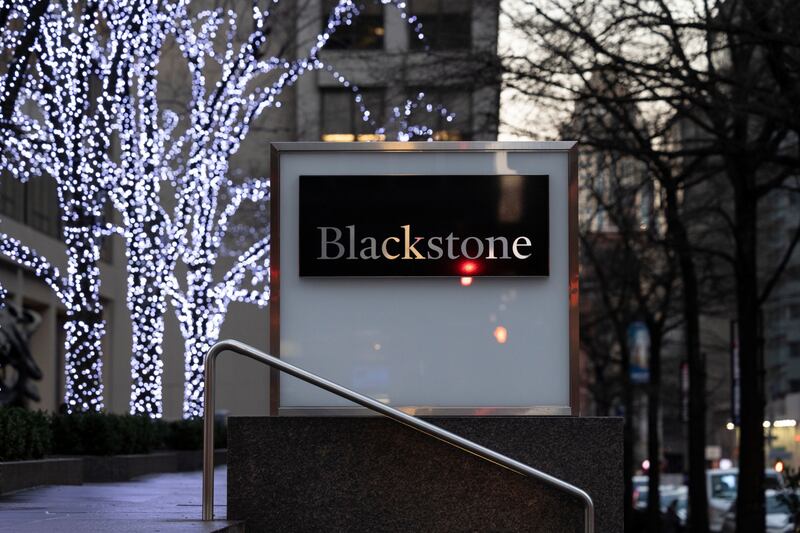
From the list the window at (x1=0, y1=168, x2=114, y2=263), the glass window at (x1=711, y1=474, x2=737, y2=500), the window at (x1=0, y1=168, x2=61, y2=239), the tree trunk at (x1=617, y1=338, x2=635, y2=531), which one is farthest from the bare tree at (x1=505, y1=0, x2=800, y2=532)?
the window at (x1=0, y1=168, x2=61, y2=239)

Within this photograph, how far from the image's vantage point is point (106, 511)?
9.22 m

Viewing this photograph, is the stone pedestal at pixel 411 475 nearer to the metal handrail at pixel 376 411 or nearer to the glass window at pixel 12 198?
the metal handrail at pixel 376 411

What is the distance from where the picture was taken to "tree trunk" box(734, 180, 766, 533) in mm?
22797

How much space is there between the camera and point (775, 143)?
74.3ft

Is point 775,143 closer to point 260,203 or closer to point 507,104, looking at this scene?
point 507,104

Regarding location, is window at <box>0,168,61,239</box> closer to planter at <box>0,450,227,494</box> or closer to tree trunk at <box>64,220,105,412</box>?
planter at <box>0,450,227,494</box>

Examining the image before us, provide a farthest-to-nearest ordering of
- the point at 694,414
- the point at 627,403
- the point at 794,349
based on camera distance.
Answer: the point at 794,349, the point at 627,403, the point at 694,414

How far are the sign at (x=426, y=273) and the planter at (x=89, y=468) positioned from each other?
4191mm

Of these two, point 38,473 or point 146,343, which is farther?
point 146,343

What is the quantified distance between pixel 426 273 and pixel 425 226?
0.98 ft

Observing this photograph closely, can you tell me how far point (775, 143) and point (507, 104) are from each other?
4.33 m

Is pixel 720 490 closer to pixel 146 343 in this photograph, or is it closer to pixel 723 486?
pixel 723 486

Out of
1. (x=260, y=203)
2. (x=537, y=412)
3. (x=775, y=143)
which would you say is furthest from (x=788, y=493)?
(x=260, y=203)

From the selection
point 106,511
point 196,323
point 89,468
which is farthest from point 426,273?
point 196,323
